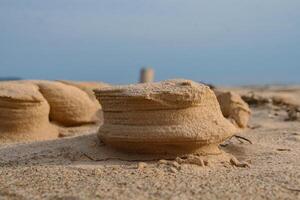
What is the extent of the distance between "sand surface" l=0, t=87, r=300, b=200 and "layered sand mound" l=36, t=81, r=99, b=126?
8.71ft

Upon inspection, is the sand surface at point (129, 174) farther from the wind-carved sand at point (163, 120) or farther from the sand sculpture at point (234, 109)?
the sand sculpture at point (234, 109)

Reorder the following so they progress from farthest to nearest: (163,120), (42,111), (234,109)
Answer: (234,109) → (42,111) → (163,120)

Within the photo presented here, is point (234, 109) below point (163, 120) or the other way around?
below

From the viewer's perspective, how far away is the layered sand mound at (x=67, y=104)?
886 cm

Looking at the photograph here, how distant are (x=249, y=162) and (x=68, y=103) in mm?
4418

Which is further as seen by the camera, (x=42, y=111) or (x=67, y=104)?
(x=67, y=104)

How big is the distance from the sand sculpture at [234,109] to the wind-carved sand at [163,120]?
138 inches

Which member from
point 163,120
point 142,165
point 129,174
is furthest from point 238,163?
point 129,174

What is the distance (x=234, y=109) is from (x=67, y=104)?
116 inches

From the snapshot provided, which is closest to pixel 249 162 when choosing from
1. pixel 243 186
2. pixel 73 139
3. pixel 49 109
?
pixel 243 186

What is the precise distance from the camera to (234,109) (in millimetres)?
9078

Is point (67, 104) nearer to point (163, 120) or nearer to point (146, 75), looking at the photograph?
point (163, 120)

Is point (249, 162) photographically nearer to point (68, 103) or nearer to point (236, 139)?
point (236, 139)

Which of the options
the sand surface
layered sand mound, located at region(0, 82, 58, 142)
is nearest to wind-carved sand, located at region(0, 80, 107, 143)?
layered sand mound, located at region(0, 82, 58, 142)
